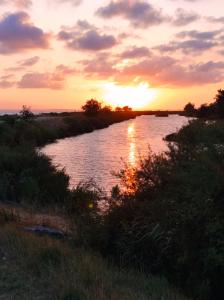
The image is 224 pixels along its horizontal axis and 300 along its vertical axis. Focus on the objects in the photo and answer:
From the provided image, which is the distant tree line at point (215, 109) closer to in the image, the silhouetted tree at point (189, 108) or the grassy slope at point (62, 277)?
the silhouetted tree at point (189, 108)

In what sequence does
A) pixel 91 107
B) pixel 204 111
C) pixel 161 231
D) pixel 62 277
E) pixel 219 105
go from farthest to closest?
pixel 91 107, pixel 204 111, pixel 219 105, pixel 161 231, pixel 62 277

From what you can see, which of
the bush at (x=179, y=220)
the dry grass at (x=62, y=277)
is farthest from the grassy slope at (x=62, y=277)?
the bush at (x=179, y=220)

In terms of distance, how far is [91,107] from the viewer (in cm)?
11319

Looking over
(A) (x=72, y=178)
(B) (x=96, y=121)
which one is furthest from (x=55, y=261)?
(B) (x=96, y=121)

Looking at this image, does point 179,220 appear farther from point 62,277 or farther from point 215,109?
point 215,109

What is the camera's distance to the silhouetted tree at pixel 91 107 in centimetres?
11275

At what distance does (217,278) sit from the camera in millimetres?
7480

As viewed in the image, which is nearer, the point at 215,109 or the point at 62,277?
the point at 62,277

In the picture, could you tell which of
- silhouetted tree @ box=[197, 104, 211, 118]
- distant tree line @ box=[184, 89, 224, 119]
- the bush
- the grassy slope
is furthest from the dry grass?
silhouetted tree @ box=[197, 104, 211, 118]

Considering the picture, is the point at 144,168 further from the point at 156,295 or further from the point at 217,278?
the point at 156,295

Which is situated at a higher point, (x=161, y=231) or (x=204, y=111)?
(x=204, y=111)

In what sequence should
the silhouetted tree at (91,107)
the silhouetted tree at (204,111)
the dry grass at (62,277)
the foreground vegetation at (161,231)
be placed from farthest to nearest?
the silhouetted tree at (91,107), the silhouetted tree at (204,111), the foreground vegetation at (161,231), the dry grass at (62,277)

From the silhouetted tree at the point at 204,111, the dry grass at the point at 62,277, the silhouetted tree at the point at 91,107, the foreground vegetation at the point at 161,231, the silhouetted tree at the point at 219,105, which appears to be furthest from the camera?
the silhouetted tree at the point at 91,107

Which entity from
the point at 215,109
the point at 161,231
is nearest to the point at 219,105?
the point at 215,109
